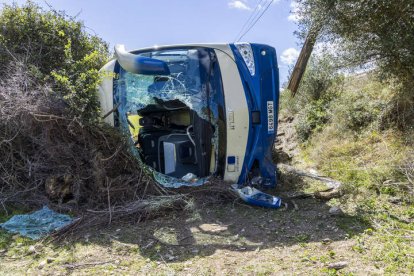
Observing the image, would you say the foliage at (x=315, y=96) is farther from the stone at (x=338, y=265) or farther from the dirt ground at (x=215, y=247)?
the stone at (x=338, y=265)

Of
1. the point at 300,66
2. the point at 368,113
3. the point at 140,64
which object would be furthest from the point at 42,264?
the point at 300,66

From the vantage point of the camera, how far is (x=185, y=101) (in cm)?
462

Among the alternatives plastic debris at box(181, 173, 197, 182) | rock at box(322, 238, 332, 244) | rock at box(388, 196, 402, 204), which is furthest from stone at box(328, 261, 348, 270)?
plastic debris at box(181, 173, 197, 182)

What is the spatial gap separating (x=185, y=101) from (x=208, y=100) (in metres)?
0.32

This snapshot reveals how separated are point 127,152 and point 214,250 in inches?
76.0

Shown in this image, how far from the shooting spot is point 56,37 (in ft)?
16.8

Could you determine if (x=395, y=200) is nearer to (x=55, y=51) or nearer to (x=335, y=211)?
(x=335, y=211)

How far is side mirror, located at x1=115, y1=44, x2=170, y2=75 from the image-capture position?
420 centimetres

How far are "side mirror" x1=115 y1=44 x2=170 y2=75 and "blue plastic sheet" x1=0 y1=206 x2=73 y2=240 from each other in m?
1.80

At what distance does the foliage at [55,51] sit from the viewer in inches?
168

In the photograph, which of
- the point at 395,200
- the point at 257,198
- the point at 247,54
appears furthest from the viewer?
the point at 247,54

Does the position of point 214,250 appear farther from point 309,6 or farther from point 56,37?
point 309,6

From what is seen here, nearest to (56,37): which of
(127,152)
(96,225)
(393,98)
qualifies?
(127,152)

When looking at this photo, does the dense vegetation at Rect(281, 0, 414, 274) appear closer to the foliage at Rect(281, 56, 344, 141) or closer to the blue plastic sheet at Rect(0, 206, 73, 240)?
the foliage at Rect(281, 56, 344, 141)
